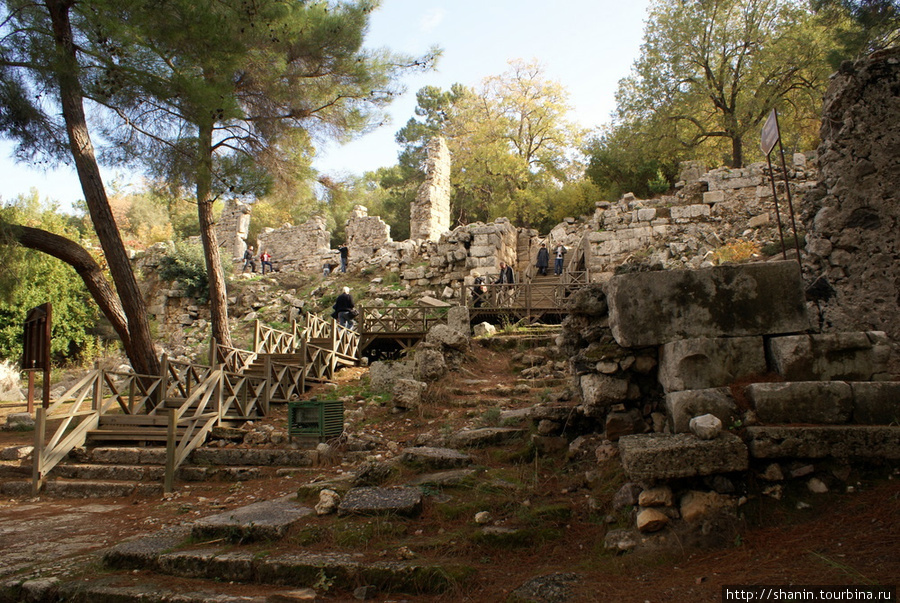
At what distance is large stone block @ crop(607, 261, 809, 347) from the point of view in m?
4.12

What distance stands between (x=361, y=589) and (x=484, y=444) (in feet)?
8.45

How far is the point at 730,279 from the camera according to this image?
166 inches

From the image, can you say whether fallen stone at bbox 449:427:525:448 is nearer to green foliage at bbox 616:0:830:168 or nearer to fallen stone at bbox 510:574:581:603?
fallen stone at bbox 510:574:581:603

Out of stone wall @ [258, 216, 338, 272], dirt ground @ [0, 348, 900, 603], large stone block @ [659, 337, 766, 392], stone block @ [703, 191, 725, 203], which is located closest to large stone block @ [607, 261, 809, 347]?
large stone block @ [659, 337, 766, 392]

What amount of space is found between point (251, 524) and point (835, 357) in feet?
13.7

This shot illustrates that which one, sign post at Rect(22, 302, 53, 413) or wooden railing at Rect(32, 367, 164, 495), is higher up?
sign post at Rect(22, 302, 53, 413)

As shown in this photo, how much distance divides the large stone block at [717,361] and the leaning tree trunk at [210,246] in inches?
321

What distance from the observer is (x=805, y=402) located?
12.1 feet

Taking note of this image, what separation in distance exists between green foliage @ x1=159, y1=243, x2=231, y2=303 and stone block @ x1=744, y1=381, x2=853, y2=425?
19.8 metres

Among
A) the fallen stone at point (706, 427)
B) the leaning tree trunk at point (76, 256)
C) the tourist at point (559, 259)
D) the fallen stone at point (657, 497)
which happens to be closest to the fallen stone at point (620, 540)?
the fallen stone at point (657, 497)

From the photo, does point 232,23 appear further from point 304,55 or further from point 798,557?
point 798,557

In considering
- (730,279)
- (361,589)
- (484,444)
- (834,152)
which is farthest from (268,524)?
(834,152)

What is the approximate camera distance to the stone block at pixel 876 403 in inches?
141

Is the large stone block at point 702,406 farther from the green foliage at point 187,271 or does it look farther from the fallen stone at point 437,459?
the green foliage at point 187,271
